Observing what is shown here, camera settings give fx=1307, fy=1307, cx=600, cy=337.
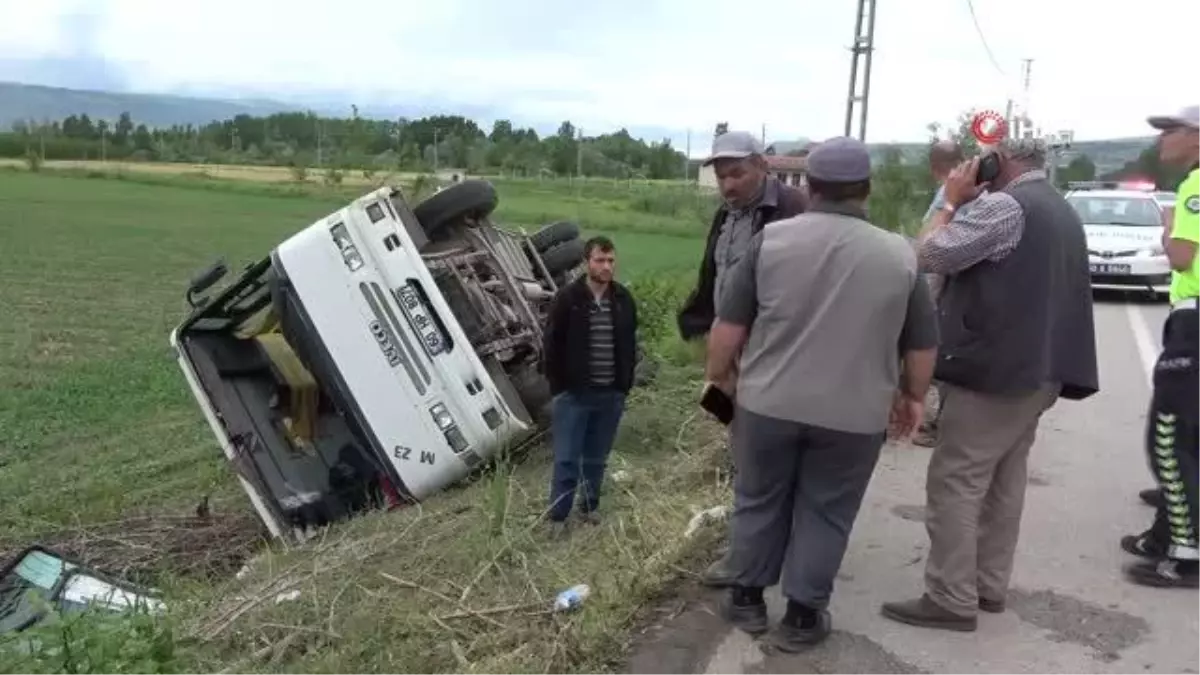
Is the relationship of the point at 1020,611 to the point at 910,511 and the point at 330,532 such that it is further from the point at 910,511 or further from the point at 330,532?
the point at 330,532

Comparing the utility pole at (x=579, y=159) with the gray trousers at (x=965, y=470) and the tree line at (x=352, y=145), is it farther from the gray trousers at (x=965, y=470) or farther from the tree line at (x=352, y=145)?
the gray trousers at (x=965, y=470)

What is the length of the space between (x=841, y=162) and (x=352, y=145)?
8565 cm

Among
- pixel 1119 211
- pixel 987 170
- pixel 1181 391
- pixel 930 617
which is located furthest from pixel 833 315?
pixel 1119 211

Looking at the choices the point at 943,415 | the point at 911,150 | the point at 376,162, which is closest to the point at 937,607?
the point at 943,415

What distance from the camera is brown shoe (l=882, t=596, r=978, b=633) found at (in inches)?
180

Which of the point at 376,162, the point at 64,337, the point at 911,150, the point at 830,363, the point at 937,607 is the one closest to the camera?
the point at 830,363

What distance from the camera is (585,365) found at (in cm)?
637

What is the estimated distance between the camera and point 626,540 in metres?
5.16

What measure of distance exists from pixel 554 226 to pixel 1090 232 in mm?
9906

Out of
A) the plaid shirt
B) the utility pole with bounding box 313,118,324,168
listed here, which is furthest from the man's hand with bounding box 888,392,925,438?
the utility pole with bounding box 313,118,324,168

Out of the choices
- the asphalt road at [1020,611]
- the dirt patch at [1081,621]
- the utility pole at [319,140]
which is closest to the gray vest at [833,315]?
the asphalt road at [1020,611]

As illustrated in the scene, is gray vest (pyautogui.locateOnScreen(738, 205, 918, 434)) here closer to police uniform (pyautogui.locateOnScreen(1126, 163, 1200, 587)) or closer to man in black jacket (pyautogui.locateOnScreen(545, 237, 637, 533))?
police uniform (pyautogui.locateOnScreen(1126, 163, 1200, 587))

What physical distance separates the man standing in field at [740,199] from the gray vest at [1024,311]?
853mm

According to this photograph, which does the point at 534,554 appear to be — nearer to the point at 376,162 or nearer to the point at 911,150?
the point at 911,150
